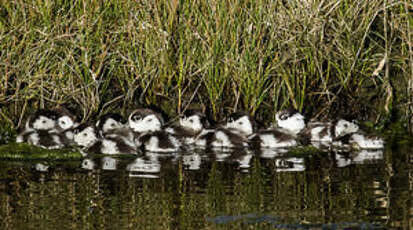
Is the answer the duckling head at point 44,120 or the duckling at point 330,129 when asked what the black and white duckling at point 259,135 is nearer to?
the duckling at point 330,129

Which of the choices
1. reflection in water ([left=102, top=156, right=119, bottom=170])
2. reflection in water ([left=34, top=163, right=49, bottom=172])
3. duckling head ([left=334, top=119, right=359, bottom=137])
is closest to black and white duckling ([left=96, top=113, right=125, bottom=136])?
reflection in water ([left=102, top=156, right=119, bottom=170])

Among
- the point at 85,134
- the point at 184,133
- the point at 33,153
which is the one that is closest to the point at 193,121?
the point at 184,133

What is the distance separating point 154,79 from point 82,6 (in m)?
1.39

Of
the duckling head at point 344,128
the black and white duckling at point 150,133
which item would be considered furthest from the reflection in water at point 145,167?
the duckling head at point 344,128

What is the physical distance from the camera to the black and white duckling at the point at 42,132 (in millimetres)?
10777

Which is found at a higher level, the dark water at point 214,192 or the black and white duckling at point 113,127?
the black and white duckling at point 113,127

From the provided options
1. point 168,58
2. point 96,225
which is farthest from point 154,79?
point 96,225

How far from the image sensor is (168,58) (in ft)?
37.3

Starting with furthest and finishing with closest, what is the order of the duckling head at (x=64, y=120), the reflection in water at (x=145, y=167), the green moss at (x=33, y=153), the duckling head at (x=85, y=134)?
the duckling head at (x=64, y=120), the duckling head at (x=85, y=134), the green moss at (x=33, y=153), the reflection in water at (x=145, y=167)

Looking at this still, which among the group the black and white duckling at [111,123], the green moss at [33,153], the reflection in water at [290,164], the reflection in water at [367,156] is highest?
the black and white duckling at [111,123]

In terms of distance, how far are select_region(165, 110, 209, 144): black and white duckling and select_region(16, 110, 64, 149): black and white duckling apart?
1454mm

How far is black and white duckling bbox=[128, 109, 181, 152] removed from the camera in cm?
1048

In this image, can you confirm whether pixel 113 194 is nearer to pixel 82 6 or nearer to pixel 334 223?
pixel 334 223

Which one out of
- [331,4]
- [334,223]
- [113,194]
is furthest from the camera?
[331,4]
